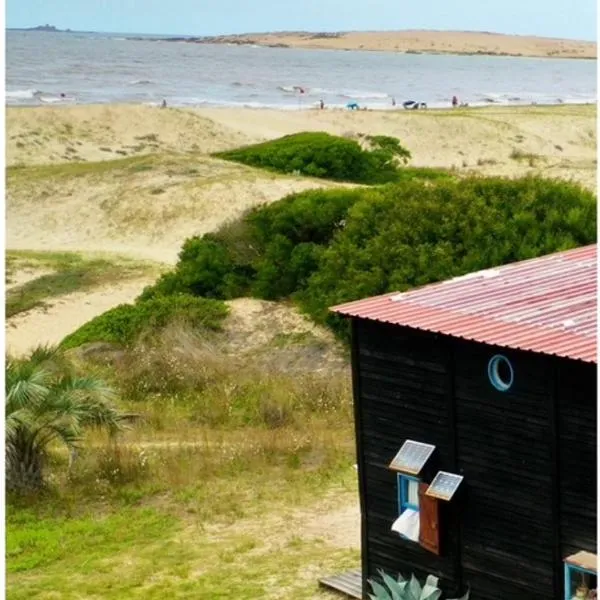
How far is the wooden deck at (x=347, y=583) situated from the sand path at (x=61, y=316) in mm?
14362

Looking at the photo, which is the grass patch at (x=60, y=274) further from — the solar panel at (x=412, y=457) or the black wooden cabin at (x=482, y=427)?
the solar panel at (x=412, y=457)

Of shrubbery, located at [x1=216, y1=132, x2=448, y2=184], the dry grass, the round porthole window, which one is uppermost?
shrubbery, located at [x1=216, y1=132, x2=448, y2=184]

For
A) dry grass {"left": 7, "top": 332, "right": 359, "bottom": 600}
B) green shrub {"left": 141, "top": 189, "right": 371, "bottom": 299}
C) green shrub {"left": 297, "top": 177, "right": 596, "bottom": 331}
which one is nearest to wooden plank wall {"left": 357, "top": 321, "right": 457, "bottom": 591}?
dry grass {"left": 7, "top": 332, "right": 359, "bottom": 600}

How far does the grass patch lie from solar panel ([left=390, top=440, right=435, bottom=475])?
19409mm

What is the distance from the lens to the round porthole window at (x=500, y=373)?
472 inches

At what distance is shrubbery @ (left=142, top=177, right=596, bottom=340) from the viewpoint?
920 inches

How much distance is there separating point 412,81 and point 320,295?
124m

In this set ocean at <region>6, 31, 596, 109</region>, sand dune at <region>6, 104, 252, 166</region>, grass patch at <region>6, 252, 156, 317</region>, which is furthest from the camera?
ocean at <region>6, 31, 596, 109</region>

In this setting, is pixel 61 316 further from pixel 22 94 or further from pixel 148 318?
pixel 22 94

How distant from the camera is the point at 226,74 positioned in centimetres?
14738

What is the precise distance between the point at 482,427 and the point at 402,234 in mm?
12206

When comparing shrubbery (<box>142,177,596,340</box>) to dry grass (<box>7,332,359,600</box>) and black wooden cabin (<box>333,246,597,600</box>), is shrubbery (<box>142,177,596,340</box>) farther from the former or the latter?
black wooden cabin (<box>333,246,597,600</box>)

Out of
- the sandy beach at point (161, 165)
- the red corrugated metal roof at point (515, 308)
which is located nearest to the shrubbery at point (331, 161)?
the sandy beach at point (161, 165)

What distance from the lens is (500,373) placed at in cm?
1211
